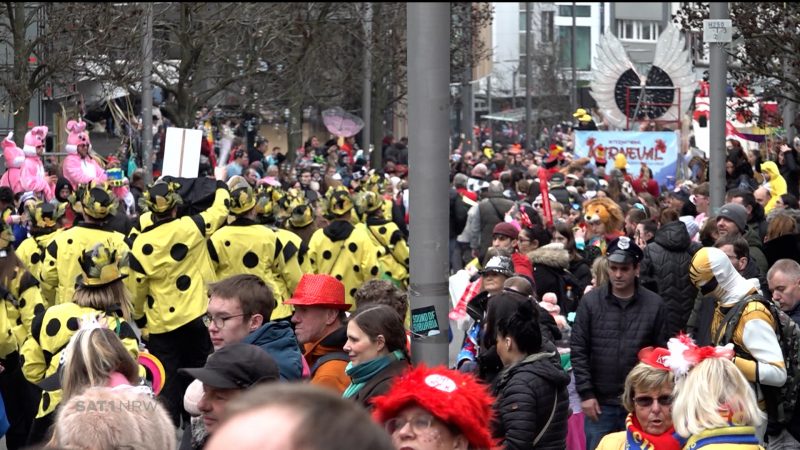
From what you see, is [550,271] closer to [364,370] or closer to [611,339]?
[611,339]

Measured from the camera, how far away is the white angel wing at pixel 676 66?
109 feet

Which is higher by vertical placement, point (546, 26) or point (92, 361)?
point (546, 26)

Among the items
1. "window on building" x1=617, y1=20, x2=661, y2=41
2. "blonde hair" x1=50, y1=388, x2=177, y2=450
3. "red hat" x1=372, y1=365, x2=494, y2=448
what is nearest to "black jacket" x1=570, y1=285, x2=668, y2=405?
"red hat" x1=372, y1=365, x2=494, y2=448

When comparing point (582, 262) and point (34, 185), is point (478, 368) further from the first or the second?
point (34, 185)

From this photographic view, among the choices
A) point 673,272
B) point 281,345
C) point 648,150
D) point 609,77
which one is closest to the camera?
point 281,345

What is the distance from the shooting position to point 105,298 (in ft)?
24.2

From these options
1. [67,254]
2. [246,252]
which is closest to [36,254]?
[67,254]

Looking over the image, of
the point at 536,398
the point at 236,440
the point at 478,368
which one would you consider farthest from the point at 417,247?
the point at 236,440

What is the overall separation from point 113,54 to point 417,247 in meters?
15.4

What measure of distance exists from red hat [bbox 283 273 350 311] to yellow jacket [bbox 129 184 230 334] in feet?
11.6

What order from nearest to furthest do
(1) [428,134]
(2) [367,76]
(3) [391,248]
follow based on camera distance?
(1) [428,134]
(3) [391,248]
(2) [367,76]

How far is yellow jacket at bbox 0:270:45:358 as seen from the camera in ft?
26.7

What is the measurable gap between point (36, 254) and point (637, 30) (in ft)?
293

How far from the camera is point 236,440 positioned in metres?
1.81
